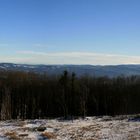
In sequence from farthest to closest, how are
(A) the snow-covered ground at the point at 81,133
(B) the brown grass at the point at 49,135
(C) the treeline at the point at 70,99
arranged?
1. (C) the treeline at the point at 70,99
2. (B) the brown grass at the point at 49,135
3. (A) the snow-covered ground at the point at 81,133

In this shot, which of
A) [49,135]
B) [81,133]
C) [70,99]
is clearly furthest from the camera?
[70,99]

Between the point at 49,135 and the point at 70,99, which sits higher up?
the point at 49,135

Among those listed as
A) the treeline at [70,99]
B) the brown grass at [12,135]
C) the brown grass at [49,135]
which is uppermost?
the brown grass at [49,135]

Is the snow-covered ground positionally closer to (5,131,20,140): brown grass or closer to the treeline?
(5,131,20,140): brown grass

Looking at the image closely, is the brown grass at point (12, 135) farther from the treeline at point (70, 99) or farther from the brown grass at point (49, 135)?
the treeline at point (70, 99)

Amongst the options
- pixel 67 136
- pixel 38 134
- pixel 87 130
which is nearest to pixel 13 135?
pixel 38 134

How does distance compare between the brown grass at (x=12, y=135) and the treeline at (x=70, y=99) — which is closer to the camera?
the brown grass at (x=12, y=135)

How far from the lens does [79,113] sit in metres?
71.9

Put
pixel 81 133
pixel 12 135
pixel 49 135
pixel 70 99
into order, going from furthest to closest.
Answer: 1. pixel 70 99
2. pixel 81 133
3. pixel 12 135
4. pixel 49 135

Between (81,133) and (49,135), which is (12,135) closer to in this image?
(49,135)

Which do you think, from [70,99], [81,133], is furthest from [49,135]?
[70,99]

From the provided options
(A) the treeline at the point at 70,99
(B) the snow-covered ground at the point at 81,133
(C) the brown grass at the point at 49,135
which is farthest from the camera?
(A) the treeline at the point at 70,99

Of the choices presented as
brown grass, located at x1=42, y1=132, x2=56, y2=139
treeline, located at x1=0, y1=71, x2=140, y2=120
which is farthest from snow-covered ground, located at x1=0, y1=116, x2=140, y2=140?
treeline, located at x1=0, y1=71, x2=140, y2=120

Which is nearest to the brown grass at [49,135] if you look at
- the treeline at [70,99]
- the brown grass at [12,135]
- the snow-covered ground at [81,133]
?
the snow-covered ground at [81,133]
